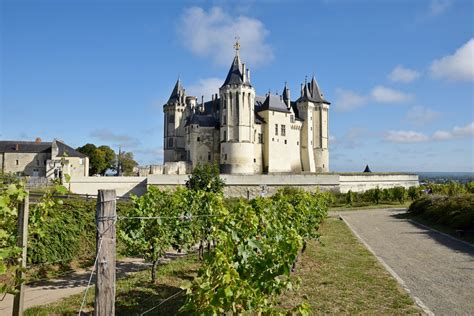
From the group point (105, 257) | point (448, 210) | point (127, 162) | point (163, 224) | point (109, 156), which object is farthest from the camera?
point (127, 162)

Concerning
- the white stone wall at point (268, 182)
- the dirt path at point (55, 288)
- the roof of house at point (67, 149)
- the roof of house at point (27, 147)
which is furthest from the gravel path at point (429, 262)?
the roof of house at point (27, 147)

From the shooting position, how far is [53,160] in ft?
153

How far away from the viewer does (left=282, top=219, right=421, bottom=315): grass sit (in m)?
6.77

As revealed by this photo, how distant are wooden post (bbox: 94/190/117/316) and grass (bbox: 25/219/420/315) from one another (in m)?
1.59

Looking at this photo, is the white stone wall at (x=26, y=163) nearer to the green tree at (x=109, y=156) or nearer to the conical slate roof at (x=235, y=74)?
the green tree at (x=109, y=156)

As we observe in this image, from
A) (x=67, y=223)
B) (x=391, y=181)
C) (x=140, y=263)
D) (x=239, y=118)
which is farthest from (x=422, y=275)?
(x=391, y=181)

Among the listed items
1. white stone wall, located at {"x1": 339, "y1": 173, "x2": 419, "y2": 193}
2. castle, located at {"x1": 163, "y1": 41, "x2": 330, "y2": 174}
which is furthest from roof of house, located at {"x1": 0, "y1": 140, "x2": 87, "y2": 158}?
white stone wall, located at {"x1": 339, "y1": 173, "x2": 419, "y2": 193}

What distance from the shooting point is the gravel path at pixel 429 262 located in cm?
727

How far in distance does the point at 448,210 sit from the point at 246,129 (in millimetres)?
27343

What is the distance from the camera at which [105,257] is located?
439cm

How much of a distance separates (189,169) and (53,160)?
55.4 feet

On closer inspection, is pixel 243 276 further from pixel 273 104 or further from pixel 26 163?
pixel 26 163

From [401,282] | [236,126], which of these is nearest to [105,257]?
[401,282]

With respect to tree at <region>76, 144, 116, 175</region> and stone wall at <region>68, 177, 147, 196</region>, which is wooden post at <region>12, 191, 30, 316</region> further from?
tree at <region>76, 144, 116, 175</region>
